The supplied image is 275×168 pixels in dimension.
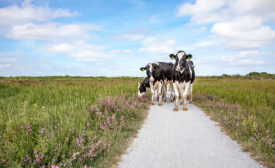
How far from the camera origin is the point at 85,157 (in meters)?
3.72

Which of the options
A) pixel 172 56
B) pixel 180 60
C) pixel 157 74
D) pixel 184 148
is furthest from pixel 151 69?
pixel 184 148

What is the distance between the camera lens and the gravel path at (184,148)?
3.83m

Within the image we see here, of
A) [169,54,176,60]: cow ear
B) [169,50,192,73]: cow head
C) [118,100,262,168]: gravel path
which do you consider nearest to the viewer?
[118,100,262,168]: gravel path

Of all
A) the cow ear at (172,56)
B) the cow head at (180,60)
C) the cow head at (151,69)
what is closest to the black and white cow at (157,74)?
the cow head at (151,69)

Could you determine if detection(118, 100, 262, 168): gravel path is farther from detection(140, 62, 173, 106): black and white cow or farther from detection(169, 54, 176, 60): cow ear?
detection(140, 62, 173, 106): black and white cow

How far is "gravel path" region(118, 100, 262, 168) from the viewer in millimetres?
3834

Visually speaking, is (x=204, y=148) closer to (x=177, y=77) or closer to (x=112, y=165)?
(x=112, y=165)

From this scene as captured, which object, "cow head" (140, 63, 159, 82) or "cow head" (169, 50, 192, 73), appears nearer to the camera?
"cow head" (169, 50, 192, 73)

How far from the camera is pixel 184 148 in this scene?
4.63 metres

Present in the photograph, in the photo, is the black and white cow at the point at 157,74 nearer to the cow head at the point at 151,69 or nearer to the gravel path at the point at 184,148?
the cow head at the point at 151,69

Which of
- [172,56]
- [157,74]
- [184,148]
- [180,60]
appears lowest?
[184,148]

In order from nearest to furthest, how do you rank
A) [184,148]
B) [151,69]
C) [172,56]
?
[184,148] < [172,56] < [151,69]

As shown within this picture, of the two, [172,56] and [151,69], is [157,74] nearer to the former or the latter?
[151,69]

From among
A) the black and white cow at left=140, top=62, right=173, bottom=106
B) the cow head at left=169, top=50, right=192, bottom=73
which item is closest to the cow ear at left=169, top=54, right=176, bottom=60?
the cow head at left=169, top=50, right=192, bottom=73
